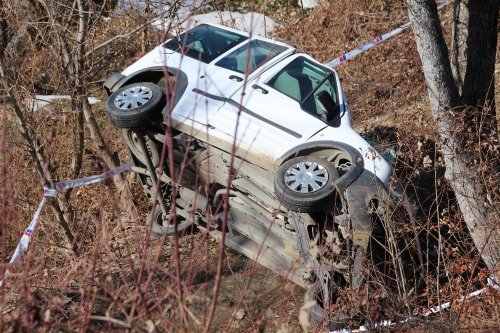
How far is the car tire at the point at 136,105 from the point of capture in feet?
21.6

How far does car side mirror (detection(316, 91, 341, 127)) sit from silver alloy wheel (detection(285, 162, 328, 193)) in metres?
0.78

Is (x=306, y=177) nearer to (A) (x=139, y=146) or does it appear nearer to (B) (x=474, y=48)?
(B) (x=474, y=48)

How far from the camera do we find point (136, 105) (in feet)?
22.0

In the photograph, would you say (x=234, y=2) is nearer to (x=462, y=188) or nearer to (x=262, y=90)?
(x=262, y=90)

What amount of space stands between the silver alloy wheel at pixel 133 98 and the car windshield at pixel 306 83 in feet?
3.97

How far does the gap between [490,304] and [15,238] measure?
5.69 m

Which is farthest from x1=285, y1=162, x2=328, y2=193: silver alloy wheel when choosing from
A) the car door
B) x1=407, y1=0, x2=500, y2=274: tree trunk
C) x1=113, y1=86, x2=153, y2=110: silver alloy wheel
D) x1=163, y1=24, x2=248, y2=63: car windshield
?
→ x1=163, y1=24, x2=248, y2=63: car windshield

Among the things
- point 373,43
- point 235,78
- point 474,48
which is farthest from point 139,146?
point 373,43

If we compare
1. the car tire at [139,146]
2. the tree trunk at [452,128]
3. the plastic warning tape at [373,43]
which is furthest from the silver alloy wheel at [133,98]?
the plastic warning tape at [373,43]

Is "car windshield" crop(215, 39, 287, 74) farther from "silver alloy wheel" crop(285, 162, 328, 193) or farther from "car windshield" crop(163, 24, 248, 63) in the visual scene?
"silver alloy wheel" crop(285, 162, 328, 193)

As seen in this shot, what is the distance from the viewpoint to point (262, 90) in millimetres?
6688

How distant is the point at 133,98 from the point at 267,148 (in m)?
1.50

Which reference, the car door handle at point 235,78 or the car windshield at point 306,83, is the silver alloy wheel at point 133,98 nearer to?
the car door handle at point 235,78

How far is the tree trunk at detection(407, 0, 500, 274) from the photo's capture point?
18.7ft
